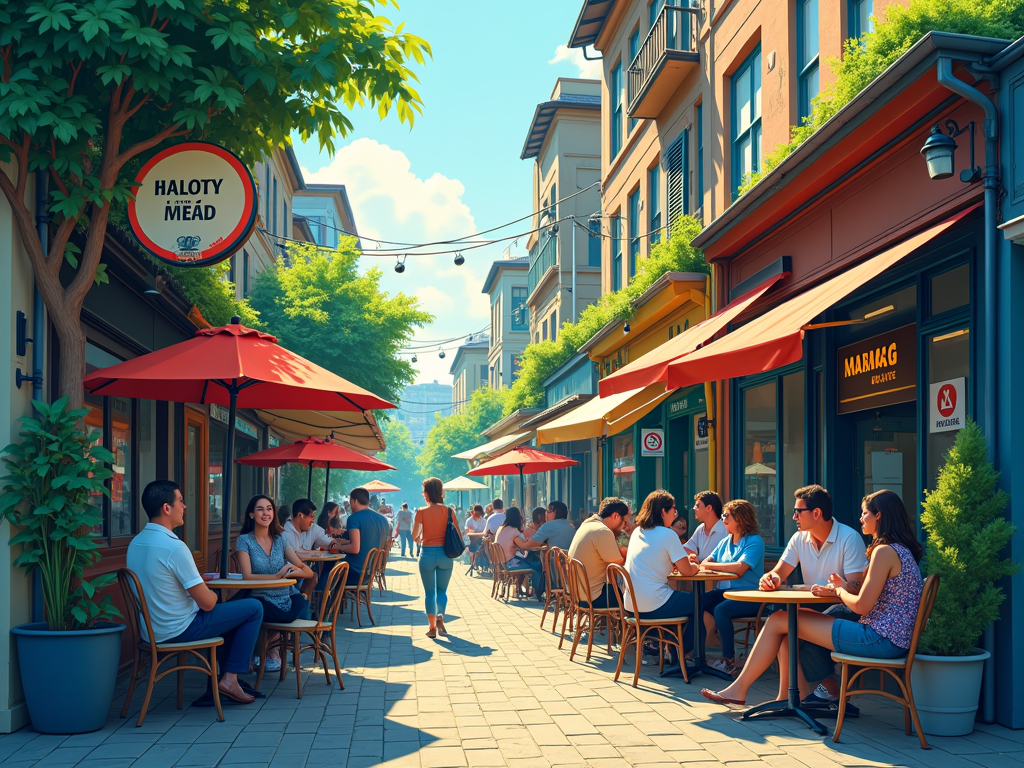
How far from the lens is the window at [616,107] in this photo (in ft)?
69.1

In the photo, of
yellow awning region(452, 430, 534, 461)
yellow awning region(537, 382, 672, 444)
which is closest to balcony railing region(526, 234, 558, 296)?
yellow awning region(452, 430, 534, 461)

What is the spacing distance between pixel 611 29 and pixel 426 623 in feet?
44.6

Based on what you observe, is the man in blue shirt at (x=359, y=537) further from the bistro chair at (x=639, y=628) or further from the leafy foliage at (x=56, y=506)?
the leafy foliage at (x=56, y=506)

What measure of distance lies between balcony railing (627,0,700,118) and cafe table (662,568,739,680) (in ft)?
29.7

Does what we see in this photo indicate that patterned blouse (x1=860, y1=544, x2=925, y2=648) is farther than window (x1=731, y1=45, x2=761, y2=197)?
No

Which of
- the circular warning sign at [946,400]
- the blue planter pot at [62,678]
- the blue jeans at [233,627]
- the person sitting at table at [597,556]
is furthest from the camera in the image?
the person sitting at table at [597,556]

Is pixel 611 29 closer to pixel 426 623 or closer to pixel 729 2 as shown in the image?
pixel 729 2

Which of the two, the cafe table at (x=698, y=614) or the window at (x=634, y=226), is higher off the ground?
the window at (x=634, y=226)

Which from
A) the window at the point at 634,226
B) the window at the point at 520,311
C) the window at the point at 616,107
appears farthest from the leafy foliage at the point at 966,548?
the window at the point at 520,311

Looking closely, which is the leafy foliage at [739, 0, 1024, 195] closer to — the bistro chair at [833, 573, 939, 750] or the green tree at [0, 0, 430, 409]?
the green tree at [0, 0, 430, 409]

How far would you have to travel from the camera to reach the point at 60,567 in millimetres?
6738

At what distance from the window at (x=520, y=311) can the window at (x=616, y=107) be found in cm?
3275

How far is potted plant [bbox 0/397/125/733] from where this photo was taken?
6.48 metres

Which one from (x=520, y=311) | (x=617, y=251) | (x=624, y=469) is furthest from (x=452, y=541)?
(x=520, y=311)
